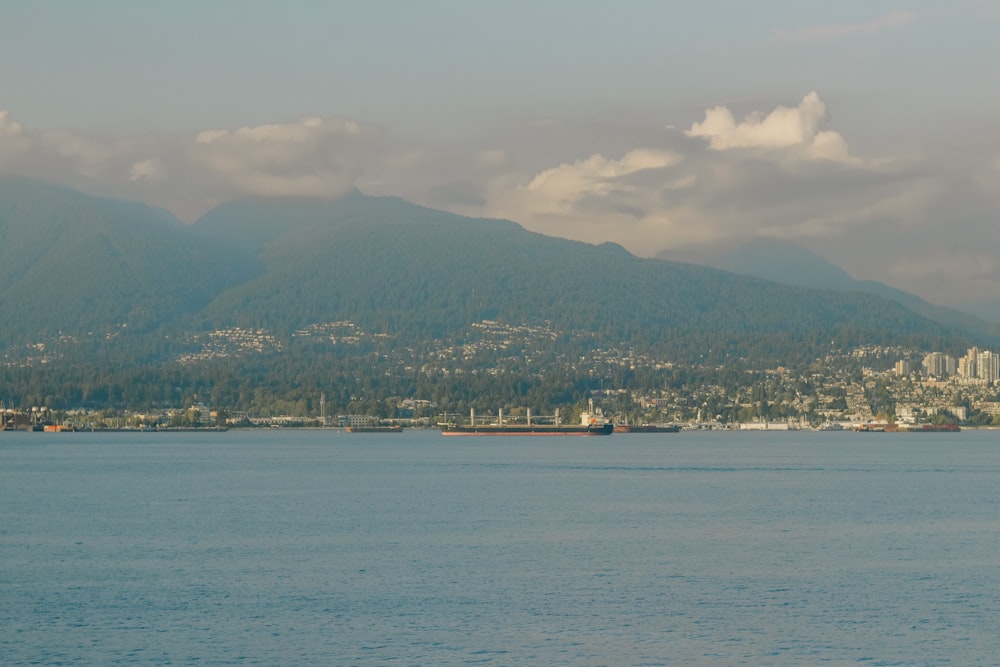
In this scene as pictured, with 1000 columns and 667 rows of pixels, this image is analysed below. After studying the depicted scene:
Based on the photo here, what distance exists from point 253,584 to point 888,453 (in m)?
130

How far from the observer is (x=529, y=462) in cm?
13750

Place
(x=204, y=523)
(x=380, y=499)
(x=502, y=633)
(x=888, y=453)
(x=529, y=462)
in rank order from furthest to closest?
(x=888, y=453), (x=529, y=462), (x=380, y=499), (x=204, y=523), (x=502, y=633)

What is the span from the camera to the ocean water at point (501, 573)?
3931 cm

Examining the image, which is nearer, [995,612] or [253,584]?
[995,612]

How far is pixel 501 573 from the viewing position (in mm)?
51531

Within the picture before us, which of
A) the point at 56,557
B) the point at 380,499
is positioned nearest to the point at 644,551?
the point at 56,557

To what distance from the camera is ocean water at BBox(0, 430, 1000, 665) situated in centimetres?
3931

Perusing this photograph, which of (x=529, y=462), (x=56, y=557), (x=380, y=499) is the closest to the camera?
(x=56, y=557)

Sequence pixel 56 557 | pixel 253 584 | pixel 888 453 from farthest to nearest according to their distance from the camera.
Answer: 1. pixel 888 453
2. pixel 56 557
3. pixel 253 584

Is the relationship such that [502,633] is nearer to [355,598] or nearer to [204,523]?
[355,598]

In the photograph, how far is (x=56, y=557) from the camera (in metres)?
56.2

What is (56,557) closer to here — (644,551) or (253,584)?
(253,584)

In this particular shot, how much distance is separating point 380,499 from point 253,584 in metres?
36.0

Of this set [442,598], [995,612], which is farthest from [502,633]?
[995,612]
